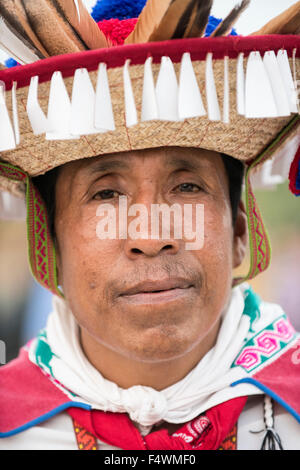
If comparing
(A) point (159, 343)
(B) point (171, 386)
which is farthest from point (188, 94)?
(B) point (171, 386)

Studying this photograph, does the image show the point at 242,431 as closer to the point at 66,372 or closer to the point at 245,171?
the point at 66,372

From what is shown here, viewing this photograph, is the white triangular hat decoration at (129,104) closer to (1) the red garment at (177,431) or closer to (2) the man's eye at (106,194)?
(2) the man's eye at (106,194)

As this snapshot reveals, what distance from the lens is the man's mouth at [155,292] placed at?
166cm

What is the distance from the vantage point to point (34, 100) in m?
1.45

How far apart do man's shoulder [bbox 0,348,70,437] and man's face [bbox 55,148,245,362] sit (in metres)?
0.32

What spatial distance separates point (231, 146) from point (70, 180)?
58 centimetres

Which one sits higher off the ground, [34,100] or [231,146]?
[34,100]

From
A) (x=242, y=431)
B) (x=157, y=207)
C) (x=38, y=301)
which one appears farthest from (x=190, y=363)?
(x=38, y=301)

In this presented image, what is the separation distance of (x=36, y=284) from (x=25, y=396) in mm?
3283

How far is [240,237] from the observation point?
2197 mm

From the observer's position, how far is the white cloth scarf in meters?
1.81

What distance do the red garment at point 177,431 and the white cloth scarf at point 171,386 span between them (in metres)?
0.03

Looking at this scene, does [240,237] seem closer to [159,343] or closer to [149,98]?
[159,343]
